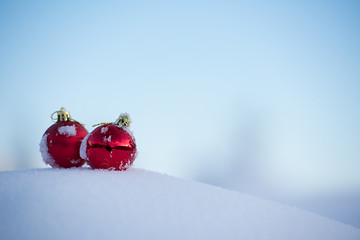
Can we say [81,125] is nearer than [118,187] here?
No

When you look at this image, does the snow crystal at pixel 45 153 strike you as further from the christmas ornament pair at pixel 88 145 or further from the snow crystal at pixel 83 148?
the snow crystal at pixel 83 148

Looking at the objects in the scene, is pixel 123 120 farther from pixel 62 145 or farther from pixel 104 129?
pixel 62 145

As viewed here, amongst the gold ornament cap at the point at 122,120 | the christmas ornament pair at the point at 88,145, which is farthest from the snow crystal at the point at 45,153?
the gold ornament cap at the point at 122,120

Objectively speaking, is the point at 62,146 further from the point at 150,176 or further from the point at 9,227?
the point at 9,227

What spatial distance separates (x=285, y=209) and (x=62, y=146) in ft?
2.97

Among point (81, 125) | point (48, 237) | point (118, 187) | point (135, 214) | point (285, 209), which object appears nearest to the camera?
point (48, 237)

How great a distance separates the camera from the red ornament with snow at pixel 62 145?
1.10 metres

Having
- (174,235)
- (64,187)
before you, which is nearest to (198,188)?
(174,235)

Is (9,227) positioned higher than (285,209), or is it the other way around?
(285,209)

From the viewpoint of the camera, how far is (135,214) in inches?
28.1

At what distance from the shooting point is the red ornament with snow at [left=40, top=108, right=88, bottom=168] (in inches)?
43.2

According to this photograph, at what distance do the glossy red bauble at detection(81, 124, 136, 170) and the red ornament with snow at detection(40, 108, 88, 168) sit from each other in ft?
0.27

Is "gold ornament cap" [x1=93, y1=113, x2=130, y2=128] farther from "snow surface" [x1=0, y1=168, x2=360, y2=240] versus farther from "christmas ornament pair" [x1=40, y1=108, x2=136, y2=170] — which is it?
"snow surface" [x1=0, y1=168, x2=360, y2=240]

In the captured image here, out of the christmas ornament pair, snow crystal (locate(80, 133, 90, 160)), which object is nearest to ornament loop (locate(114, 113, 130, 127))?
the christmas ornament pair
